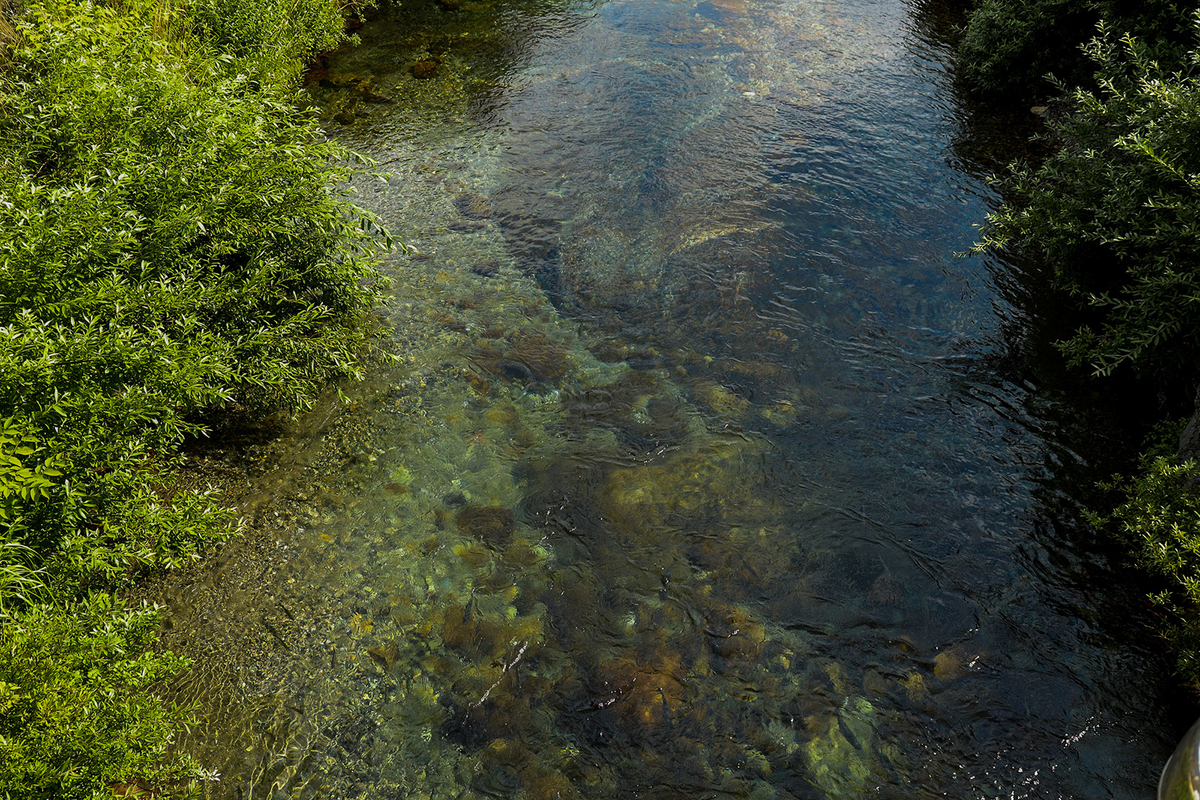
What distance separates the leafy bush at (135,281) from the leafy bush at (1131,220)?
8692 millimetres

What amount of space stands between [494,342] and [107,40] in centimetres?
566

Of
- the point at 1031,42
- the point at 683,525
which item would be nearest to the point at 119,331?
the point at 683,525

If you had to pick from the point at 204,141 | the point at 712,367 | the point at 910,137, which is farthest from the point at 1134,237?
the point at 204,141

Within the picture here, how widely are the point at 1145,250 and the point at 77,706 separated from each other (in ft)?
37.2

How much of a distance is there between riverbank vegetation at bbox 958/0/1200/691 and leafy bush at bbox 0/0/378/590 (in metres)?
8.51

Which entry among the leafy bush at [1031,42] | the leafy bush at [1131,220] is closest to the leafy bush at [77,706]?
the leafy bush at [1131,220]

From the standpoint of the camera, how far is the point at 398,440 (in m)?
8.27

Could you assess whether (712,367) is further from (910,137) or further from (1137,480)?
(910,137)

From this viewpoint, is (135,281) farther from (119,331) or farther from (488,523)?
(488,523)

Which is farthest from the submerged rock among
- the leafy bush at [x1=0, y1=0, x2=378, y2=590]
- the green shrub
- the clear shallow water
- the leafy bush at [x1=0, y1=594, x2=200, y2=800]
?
the green shrub

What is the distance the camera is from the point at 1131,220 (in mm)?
7875

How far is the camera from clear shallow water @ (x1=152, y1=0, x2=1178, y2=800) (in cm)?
582

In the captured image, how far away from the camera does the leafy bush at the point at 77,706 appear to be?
417 cm

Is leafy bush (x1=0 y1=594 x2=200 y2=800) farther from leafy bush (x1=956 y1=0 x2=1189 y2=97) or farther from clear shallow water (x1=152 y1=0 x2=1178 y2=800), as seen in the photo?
leafy bush (x1=956 y1=0 x2=1189 y2=97)
